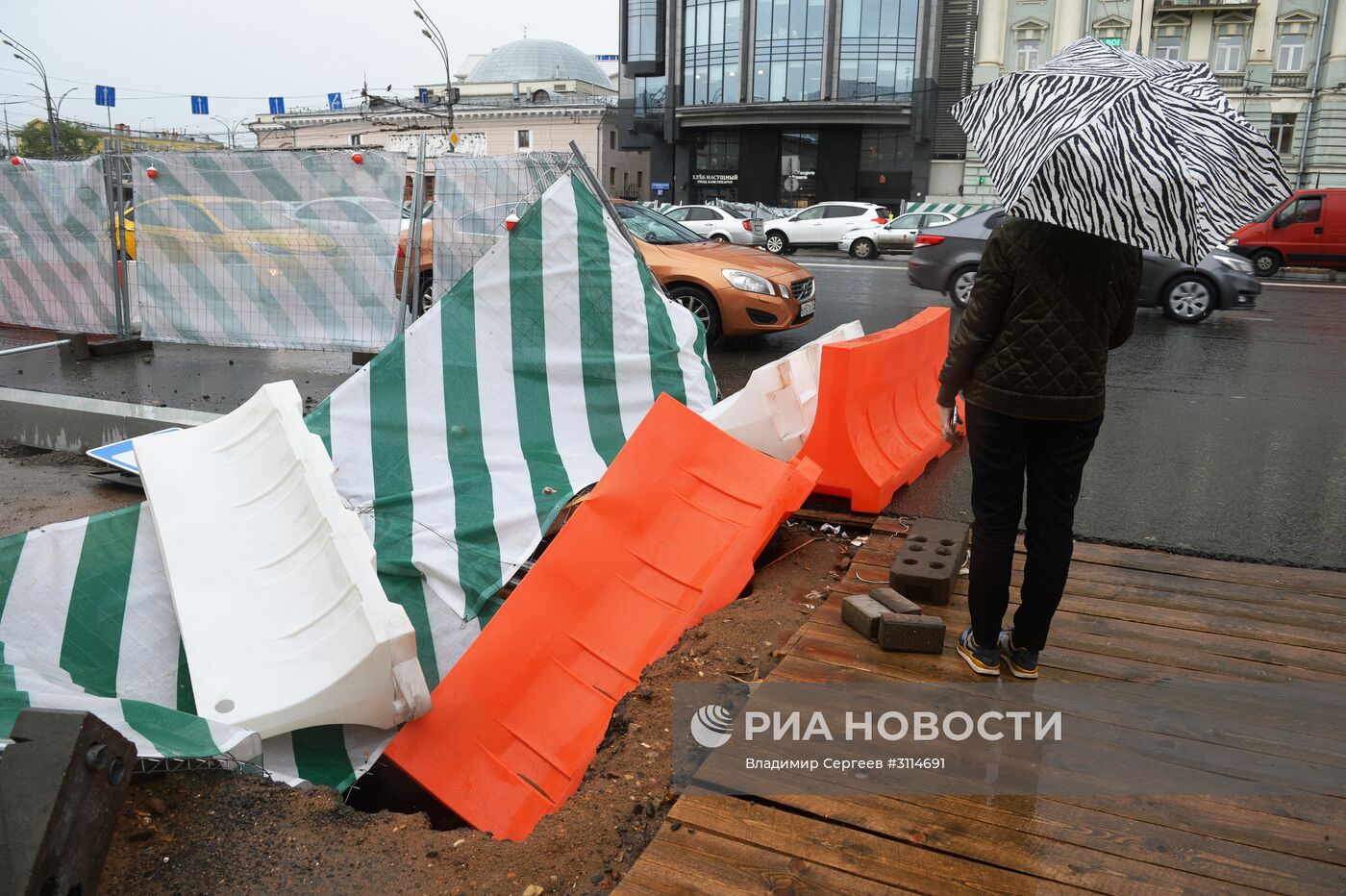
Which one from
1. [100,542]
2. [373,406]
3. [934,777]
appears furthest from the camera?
[373,406]

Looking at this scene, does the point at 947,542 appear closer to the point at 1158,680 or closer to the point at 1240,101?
the point at 1158,680

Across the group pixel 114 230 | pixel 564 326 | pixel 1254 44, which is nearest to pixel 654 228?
pixel 564 326

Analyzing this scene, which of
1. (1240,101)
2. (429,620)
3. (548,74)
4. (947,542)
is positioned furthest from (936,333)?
(548,74)

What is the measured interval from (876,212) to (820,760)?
101 feet

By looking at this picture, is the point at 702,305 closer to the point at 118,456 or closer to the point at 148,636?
the point at 118,456

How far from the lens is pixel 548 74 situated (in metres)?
82.7

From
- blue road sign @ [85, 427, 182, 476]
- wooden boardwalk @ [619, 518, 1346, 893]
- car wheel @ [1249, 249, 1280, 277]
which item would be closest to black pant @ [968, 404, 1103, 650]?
wooden boardwalk @ [619, 518, 1346, 893]

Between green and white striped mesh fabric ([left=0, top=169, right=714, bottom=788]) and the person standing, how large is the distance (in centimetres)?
233

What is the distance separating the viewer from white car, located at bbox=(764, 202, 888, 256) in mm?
31531

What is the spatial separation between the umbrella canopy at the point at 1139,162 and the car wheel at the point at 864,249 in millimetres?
27606

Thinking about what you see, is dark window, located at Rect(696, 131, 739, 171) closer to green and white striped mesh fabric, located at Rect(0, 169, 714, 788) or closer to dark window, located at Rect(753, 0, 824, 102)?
dark window, located at Rect(753, 0, 824, 102)

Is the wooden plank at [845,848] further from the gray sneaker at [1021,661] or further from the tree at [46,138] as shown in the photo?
the tree at [46,138]

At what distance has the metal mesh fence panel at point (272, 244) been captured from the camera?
28.3ft

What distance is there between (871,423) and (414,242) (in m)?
4.69
